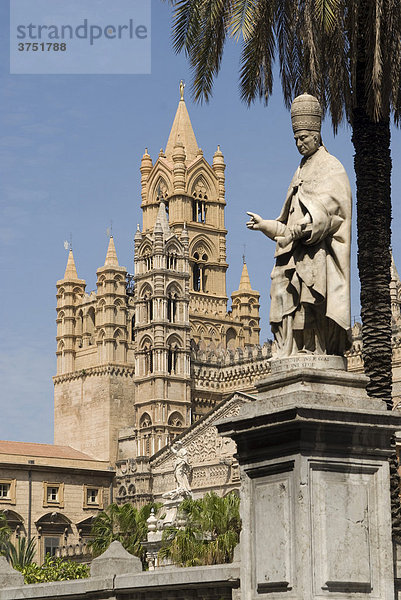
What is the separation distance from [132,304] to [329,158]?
294 ft

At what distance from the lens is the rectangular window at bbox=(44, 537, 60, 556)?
80750mm

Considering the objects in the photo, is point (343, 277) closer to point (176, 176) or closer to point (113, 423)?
point (113, 423)

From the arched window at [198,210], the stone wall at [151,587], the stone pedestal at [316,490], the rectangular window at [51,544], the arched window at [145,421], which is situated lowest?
the stone wall at [151,587]

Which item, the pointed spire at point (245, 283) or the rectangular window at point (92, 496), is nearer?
the rectangular window at point (92, 496)

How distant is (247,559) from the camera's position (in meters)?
9.55

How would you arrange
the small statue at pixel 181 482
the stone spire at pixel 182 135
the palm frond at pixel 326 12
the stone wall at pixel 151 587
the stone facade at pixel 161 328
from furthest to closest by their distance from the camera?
the stone spire at pixel 182 135
the stone facade at pixel 161 328
the small statue at pixel 181 482
the palm frond at pixel 326 12
the stone wall at pixel 151 587

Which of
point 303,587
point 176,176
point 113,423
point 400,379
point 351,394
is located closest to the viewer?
point 303,587

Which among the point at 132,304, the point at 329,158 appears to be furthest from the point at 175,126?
the point at 329,158

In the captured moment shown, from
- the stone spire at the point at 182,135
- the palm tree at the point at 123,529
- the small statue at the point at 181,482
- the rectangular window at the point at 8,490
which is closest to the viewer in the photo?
the small statue at the point at 181,482

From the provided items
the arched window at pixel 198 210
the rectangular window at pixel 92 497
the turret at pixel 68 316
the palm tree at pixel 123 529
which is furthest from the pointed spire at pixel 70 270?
the palm tree at pixel 123 529

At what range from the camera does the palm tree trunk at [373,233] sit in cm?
1820

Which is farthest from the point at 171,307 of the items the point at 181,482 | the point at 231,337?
the point at 181,482

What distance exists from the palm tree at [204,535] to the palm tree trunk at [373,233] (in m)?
17.4

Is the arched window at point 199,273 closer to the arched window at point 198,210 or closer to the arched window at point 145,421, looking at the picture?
the arched window at point 198,210
